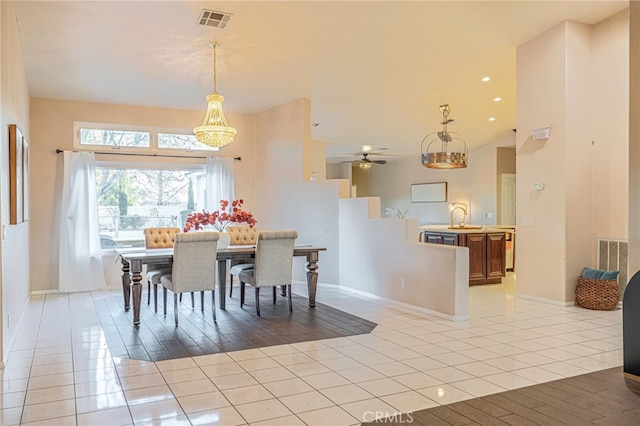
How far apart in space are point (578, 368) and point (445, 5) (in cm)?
352

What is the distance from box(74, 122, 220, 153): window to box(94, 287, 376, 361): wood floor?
2.76 meters

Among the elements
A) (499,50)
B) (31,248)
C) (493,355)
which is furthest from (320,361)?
(31,248)

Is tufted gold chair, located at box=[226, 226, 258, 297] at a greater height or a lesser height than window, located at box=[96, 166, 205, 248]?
lesser

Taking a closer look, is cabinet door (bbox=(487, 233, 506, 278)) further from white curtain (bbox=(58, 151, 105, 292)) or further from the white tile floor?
white curtain (bbox=(58, 151, 105, 292))

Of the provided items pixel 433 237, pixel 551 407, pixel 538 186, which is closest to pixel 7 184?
pixel 551 407

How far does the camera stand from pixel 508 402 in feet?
9.43

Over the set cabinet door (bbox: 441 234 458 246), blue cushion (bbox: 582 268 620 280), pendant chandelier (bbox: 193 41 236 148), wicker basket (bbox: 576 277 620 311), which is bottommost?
wicker basket (bbox: 576 277 620 311)

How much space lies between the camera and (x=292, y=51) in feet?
18.7

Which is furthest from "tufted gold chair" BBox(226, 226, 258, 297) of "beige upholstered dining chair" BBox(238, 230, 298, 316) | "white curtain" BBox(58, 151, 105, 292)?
"white curtain" BBox(58, 151, 105, 292)

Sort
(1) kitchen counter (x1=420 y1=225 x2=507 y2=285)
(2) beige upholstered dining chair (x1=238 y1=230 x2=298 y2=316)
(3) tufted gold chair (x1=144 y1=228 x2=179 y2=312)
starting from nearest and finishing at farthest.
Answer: (2) beige upholstered dining chair (x1=238 y1=230 x2=298 y2=316) < (3) tufted gold chair (x1=144 y1=228 x2=179 y2=312) < (1) kitchen counter (x1=420 y1=225 x2=507 y2=285)

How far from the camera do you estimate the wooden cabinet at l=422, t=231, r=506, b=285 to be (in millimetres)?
7215

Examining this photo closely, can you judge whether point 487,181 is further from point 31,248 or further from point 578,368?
point 31,248

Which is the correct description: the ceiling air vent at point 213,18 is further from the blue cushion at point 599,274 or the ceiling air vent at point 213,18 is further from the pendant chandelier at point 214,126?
the blue cushion at point 599,274

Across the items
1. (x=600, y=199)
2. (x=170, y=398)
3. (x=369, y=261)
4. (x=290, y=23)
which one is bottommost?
(x=170, y=398)
